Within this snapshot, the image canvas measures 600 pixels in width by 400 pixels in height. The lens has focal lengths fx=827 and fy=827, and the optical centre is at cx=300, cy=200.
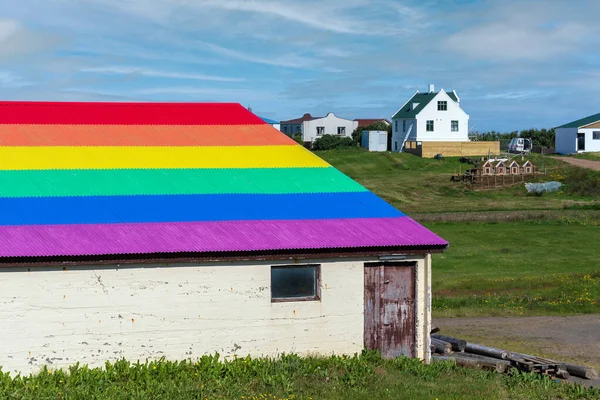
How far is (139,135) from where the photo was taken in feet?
73.6

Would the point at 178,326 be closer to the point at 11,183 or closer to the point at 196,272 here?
the point at 196,272

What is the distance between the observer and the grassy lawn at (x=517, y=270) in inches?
1067

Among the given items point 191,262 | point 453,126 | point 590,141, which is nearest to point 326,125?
point 453,126

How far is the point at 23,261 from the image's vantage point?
52.1 ft

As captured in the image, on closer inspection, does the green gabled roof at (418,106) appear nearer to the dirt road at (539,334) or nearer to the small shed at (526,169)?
the small shed at (526,169)

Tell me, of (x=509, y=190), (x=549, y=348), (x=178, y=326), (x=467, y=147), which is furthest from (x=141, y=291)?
(x=467, y=147)

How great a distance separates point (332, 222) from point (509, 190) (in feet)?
158

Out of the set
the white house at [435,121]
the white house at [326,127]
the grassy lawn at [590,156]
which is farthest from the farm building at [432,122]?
the white house at [326,127]

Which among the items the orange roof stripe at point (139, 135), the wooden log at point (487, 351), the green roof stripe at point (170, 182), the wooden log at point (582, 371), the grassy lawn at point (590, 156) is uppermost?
the grassy lawn at point (590, 156)

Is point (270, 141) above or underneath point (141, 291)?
above

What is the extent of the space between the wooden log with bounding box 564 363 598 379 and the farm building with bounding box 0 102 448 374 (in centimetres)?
327

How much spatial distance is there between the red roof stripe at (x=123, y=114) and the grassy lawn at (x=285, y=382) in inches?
346

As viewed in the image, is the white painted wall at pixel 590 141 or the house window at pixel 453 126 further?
the house window at pixel 453 126

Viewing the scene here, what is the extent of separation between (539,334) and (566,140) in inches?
2682
